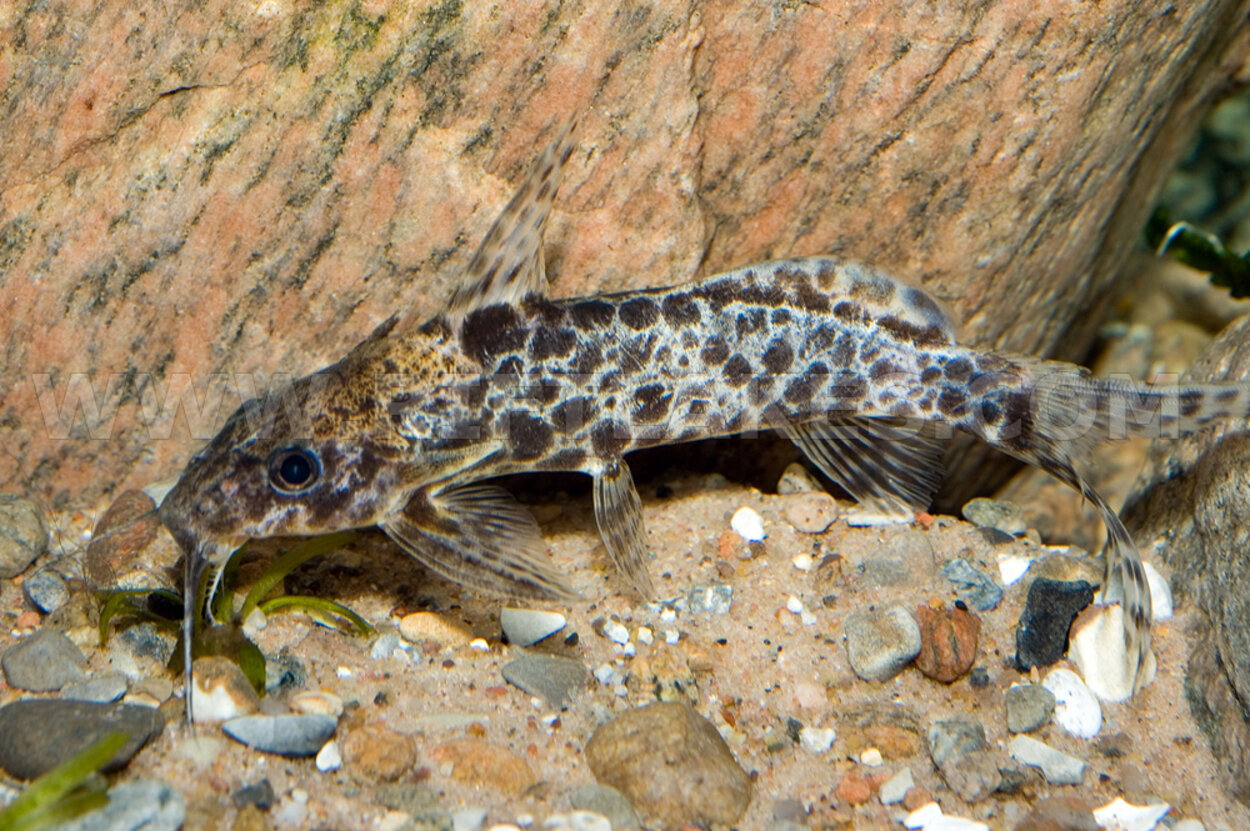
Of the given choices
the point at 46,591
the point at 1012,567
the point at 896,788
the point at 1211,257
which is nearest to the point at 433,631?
the point at 46,591

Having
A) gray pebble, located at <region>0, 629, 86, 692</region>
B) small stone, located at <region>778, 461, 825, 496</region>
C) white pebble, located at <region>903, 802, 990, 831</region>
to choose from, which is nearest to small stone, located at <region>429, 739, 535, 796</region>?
white pebble, located at <region>903, 802, 990, 831</region>

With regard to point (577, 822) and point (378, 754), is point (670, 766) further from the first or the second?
point (378, 754)

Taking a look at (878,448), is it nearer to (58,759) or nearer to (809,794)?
(809,794)

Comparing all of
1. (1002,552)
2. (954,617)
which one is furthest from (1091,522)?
(954,617)

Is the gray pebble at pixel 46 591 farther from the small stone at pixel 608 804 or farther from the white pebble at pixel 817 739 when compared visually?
the white pebble at pixel 817 739

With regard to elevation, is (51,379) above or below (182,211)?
below

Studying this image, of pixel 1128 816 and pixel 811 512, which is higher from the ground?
pixel 1128 816

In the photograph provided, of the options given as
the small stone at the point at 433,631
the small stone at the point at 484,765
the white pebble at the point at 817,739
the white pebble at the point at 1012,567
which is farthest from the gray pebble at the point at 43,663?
→ the white pebble at the point at 1012,567
